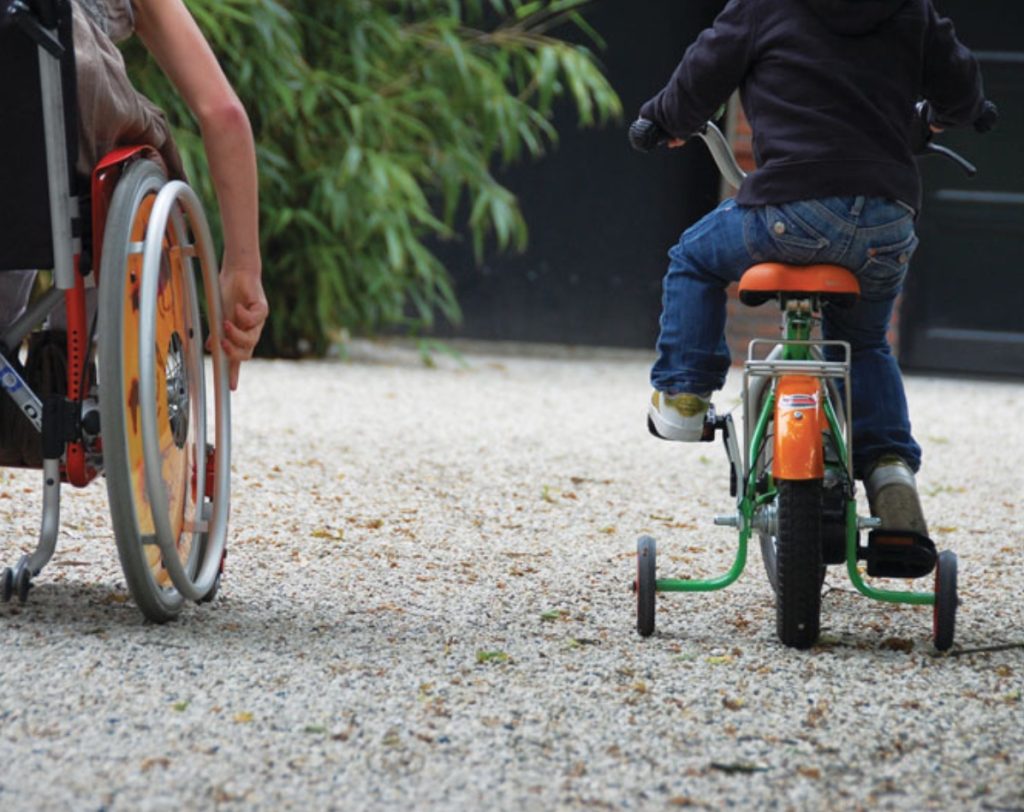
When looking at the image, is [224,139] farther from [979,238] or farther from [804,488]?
[979,238]

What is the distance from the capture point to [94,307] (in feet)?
7.49

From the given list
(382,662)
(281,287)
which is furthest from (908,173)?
(281,287)

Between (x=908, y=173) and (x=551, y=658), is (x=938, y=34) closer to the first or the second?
(x=908, y=173)

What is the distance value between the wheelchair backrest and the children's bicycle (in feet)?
2.78

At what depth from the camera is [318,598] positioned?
2582 millimetres

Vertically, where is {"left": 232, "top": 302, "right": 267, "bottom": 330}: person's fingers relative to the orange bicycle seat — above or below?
below

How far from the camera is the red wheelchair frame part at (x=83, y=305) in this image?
209cm

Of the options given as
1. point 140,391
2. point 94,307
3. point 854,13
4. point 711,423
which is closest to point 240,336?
point 94,307

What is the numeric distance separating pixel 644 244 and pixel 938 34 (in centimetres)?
525

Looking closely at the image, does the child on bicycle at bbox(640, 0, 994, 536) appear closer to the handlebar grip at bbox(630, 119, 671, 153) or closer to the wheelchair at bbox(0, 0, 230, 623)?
the handlebar grip at bbox(630, 119, 671, 153)

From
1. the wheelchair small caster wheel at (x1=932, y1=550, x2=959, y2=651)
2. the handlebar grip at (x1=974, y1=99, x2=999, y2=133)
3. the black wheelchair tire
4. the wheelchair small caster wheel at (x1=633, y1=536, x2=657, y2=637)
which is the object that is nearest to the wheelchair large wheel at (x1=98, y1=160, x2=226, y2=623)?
the black wheelchair tire

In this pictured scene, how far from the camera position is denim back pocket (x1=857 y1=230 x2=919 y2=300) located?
7.65ft

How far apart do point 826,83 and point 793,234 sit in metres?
0.21

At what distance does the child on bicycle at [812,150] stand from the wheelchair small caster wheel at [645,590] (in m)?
0.22
